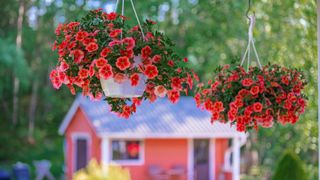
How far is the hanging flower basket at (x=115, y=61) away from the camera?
211 cm

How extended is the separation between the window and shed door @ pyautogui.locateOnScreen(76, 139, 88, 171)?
3.33 ft

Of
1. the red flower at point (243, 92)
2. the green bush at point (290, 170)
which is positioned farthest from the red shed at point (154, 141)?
the red flower at point (243, 92)

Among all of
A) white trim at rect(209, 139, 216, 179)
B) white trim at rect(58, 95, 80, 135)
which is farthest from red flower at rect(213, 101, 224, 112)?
white trim at rect(58, 95, 80, 135)

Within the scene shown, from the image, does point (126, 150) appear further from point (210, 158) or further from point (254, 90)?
point (254, 90)

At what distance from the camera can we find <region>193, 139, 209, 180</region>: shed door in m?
12.1

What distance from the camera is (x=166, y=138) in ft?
38.1

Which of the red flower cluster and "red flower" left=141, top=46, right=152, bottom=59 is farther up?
"red flower" left=141, top=46, right=152, bottom=59

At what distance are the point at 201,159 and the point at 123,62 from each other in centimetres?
1024

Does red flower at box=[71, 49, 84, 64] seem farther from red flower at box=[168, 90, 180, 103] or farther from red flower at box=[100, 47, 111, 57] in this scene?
red flower at box=[168, 90, 180, 103]

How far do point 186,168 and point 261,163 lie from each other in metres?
4.26

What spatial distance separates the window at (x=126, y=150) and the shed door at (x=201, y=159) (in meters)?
1.31

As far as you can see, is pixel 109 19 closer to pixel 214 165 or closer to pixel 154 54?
pixel 154 54

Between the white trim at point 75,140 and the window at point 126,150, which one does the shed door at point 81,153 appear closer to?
the white trim at point 75,140

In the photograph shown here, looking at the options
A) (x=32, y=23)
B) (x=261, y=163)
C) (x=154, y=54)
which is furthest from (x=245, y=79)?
(x=32, y=23)
